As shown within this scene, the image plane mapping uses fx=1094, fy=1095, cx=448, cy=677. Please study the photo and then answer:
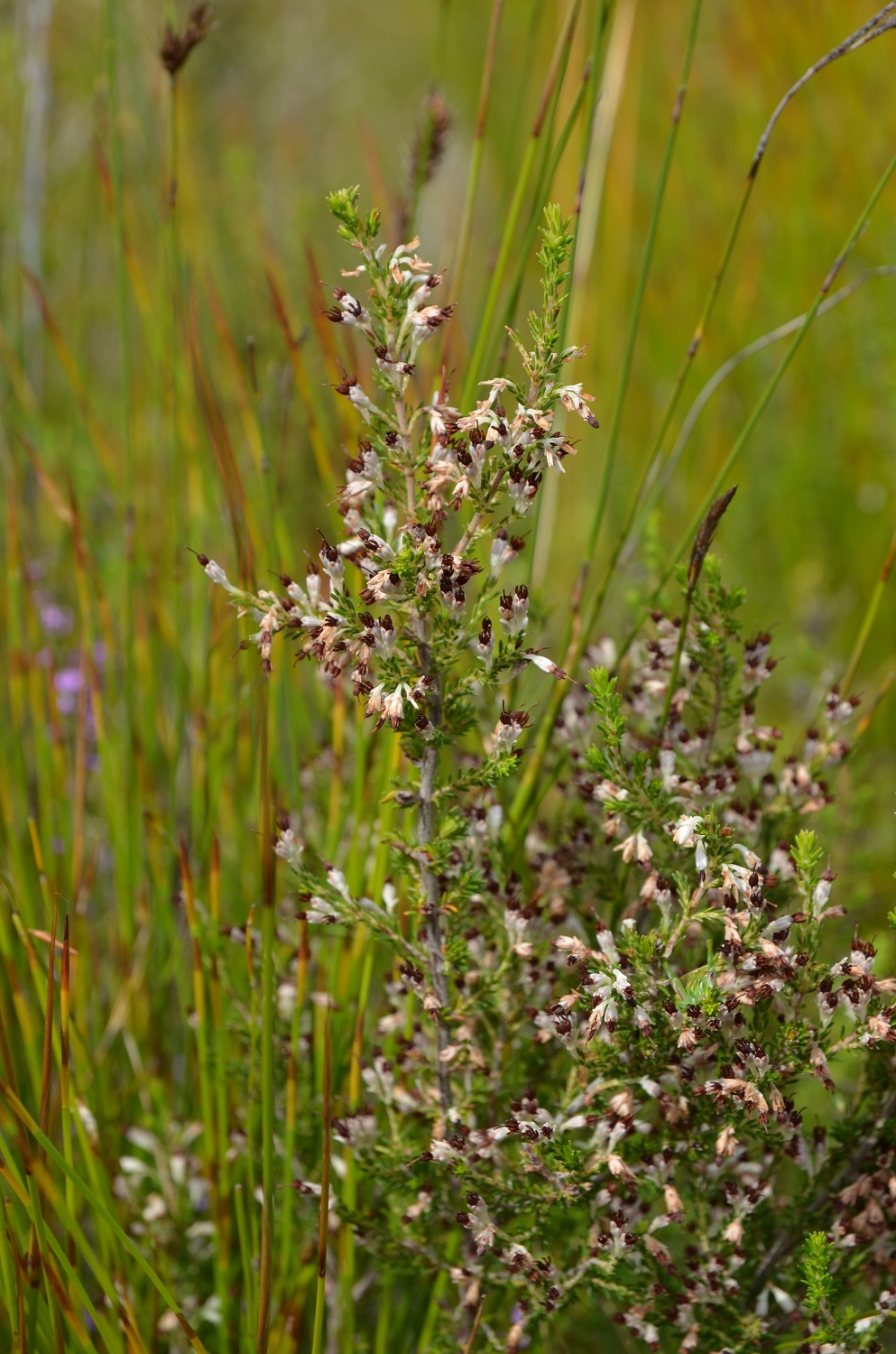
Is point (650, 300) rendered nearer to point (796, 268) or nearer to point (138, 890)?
point (796, 268)

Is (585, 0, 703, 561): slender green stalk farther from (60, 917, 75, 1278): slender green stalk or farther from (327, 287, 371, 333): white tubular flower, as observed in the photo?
(60, 917, 75, 1278): slender green stalk

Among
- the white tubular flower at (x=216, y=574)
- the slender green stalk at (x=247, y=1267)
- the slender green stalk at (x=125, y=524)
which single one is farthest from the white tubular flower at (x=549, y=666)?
the slender green stalk at (x=125, y=524)

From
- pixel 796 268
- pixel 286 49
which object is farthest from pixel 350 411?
pixel 286 49

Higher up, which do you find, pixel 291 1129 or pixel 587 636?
pixel 587 636

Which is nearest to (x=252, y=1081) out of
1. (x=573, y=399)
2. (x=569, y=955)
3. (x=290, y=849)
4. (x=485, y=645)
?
(x=290, y=849)

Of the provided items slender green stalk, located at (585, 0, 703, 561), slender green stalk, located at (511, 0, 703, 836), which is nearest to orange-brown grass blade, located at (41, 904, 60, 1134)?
slender green stalk, located at (511, 0, 703, 836)

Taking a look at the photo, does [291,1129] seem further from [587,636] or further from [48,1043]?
[587,636]

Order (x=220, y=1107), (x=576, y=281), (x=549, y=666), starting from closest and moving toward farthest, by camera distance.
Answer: (x=549, y=666)
(x=220, y=1107)
(x=576, y=281)
